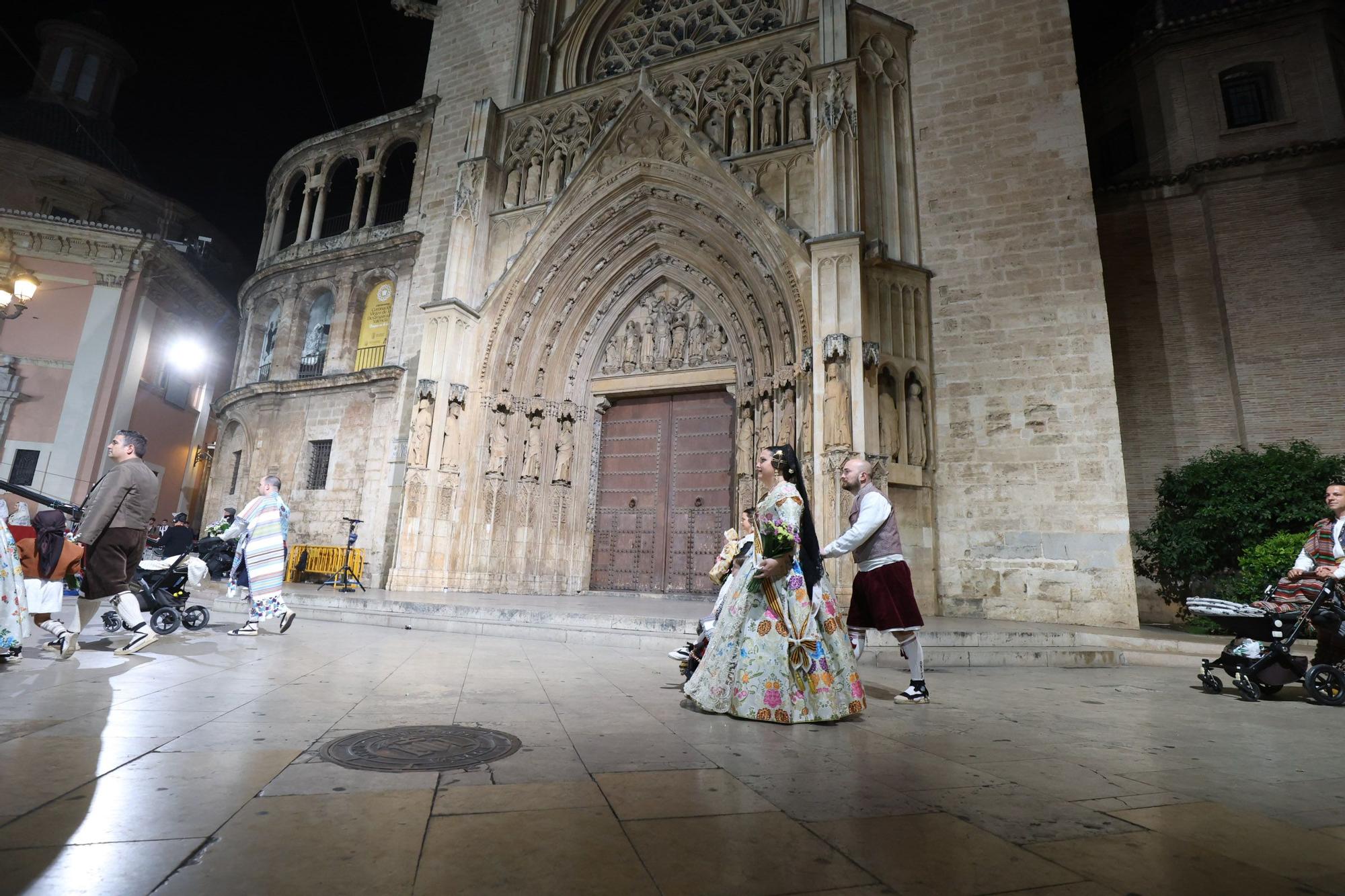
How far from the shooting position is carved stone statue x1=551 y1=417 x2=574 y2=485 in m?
12.8

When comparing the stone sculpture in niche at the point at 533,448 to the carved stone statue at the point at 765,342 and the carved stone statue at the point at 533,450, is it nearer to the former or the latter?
the carved stone statue at the point at 533,450

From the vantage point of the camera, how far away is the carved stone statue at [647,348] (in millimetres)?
13078

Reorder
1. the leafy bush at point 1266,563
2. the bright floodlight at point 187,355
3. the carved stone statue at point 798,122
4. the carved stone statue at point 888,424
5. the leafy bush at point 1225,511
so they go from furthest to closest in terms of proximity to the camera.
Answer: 1. the bright floodlight at point 187,355
2. the carved stone statue at point 798,122
3. the carved stone statue at point 888,424
4. the leafy bush at point 1225,511
5. the leafy bush at point 1266,563

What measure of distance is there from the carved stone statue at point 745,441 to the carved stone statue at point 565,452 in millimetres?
3555

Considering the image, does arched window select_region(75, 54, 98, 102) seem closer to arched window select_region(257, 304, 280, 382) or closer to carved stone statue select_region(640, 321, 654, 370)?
arched window select_region(257, 304, 280, 382)

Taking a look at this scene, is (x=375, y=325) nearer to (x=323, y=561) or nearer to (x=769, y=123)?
(x=323, y=561)

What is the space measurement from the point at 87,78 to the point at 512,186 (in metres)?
27.8

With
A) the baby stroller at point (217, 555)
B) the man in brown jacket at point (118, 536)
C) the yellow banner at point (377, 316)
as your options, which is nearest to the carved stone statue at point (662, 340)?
the yellow banner at point (377, 316)

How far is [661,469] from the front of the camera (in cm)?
1267

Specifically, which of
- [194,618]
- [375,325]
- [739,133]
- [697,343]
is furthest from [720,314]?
[194,618]

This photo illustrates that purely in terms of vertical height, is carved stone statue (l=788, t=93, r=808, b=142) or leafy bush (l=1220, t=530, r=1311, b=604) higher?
carved stone statue (l=788, t=93, r=808, b=142)

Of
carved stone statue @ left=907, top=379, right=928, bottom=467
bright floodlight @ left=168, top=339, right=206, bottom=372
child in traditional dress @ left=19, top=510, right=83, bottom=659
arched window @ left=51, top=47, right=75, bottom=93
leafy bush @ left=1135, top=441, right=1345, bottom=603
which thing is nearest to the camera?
child in traditional dress @ left=19, top=510, right=83, bottom=659

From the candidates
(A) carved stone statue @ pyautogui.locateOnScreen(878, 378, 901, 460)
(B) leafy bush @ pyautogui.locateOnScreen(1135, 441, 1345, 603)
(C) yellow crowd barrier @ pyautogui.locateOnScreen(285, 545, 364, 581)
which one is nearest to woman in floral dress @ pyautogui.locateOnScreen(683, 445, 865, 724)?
(A) carved stone statue @ pyautogui.locateOnScreen(878, 378, 901, 460)

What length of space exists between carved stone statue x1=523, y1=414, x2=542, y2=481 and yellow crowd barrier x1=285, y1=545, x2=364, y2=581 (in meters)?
4.06
